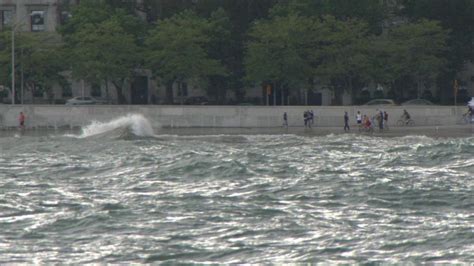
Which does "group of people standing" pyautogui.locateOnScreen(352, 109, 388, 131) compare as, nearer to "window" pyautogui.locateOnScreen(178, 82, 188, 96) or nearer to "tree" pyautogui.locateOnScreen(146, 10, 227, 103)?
"tree" pyautogui.locateOnScreen(146, 10, 227, 103)

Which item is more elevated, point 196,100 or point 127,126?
point 196,100

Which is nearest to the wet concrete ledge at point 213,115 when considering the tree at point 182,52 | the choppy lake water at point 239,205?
the tree at point 182,52

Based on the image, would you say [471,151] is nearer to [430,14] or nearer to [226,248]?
[226,248]

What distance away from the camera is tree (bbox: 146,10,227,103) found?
3401 inches

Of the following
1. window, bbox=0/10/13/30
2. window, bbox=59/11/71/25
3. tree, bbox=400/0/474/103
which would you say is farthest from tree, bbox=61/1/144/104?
tree, bbox=400/0/474/103

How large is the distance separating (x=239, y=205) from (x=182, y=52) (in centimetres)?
5453

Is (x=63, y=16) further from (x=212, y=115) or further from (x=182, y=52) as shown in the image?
(x=212, y=115)

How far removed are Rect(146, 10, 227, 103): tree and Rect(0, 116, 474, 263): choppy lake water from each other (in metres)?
30.7

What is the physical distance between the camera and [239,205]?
3338 cm

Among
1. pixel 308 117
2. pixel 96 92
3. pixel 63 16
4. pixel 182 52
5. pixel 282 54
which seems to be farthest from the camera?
pixel 63 16

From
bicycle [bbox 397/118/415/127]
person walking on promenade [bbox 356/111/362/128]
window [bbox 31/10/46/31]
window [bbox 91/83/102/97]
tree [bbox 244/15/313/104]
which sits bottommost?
bicycle [bbox 397/118/415/127]

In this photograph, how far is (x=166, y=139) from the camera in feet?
214

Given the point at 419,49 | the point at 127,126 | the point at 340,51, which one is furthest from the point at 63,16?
the point at 127,126

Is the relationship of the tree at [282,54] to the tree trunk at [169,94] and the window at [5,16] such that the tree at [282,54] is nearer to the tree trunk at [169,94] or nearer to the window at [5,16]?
the tree trunk at [169,94]
